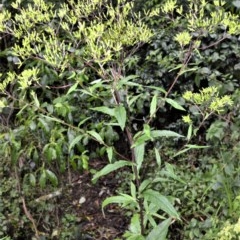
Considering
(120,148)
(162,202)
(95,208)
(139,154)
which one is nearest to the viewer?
(162,202)

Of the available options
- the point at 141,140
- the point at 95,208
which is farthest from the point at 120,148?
the point at 141,140

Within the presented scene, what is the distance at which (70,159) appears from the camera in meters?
3.05

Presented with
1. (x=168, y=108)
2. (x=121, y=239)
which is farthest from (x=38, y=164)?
(x=168, y=108)

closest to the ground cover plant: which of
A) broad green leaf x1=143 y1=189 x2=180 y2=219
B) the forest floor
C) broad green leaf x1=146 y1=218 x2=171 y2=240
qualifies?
the forest floor

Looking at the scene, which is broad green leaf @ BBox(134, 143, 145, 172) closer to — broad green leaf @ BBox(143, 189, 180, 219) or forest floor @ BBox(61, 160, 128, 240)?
broad green leaf @ BBox(143, 189, 180, 219)

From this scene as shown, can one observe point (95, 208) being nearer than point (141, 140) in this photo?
No

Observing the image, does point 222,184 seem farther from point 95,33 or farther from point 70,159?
point 95,33

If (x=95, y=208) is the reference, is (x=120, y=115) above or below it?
above

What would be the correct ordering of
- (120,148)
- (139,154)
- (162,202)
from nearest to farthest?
(162,202), (139,154), (120,148)

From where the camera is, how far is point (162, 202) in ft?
5.86

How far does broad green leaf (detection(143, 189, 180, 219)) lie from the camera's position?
178cm

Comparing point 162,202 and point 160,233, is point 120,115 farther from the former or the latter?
point 160,233

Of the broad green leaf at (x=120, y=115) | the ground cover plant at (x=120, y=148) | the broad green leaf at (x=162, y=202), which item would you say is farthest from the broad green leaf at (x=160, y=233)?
the broad green leaf at (x=120, y=115)

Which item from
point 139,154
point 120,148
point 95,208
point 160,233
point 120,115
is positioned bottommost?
point 95,208
